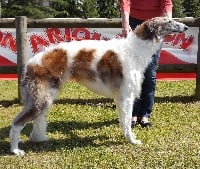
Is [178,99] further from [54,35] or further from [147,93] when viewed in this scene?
[54,35]

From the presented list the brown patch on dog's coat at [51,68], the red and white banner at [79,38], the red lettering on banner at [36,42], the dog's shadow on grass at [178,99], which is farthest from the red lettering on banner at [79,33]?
the brown patch on dog's coat at [51,68]

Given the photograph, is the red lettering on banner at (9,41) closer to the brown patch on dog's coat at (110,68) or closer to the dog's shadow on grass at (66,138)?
the dog's shadow on grass at (66,138)

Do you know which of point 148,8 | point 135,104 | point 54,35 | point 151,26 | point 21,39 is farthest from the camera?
point 54,35

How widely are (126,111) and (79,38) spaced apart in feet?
12.4

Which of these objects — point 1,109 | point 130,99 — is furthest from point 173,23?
point 1,109

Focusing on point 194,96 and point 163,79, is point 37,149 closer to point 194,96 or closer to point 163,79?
point 194,96

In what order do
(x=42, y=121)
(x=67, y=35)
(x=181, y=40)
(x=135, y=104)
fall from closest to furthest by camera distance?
1. (x=42, y=121)
2. (x=135, y=104)
3. (x=67, y=35)
4. (x=181, y=40)

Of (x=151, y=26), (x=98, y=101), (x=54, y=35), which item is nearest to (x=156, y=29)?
(x=151, y=26)

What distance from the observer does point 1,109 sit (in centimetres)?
818

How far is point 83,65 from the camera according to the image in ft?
18.7

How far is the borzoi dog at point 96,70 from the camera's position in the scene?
561 cm

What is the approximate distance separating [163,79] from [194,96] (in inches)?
87.2

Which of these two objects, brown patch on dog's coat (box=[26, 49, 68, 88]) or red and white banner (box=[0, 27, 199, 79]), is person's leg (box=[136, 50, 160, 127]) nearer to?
brown patch on dog's coat (box=[26, 49, 68, 88])

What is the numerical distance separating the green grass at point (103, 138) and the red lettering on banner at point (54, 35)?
3.95 feet
